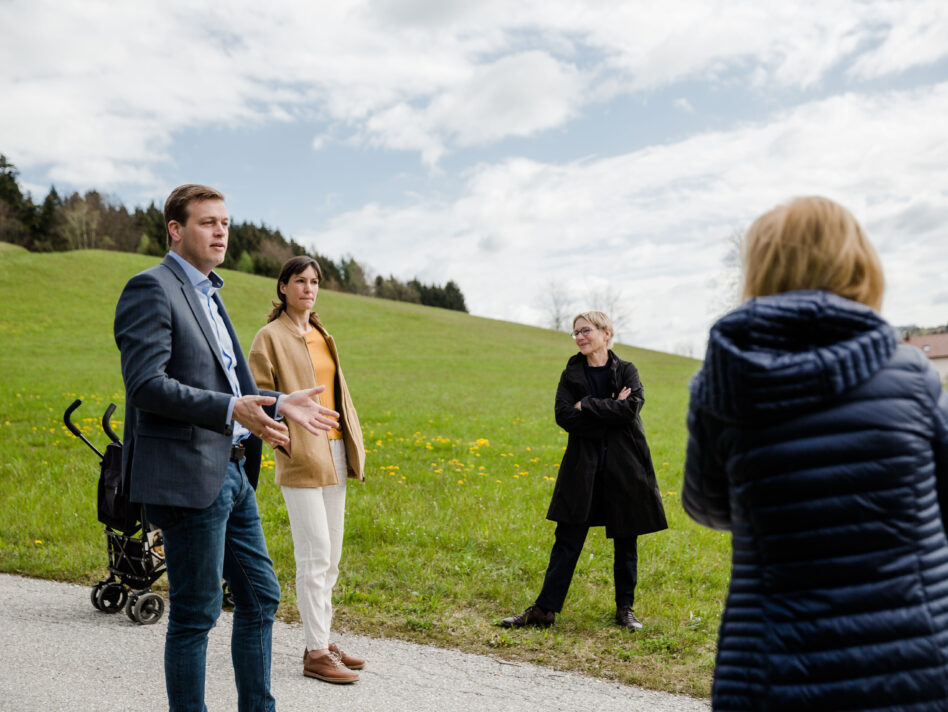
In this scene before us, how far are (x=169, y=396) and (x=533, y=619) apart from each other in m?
3.34

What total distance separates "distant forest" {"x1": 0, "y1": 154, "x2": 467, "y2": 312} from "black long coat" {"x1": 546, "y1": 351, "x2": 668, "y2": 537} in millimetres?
65815

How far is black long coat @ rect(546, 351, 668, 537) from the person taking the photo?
211 inches

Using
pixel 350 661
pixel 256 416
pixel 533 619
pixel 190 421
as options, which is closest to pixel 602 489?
pixel 533 619

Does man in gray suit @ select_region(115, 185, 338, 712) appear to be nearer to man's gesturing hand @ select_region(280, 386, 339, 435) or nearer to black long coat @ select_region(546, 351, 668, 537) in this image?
man's gesturing hand @ select_region(280, 386, 339, 435)

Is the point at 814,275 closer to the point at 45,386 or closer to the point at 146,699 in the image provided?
the point at 146,699

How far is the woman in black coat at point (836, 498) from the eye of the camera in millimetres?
1845

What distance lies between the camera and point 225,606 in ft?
19.0

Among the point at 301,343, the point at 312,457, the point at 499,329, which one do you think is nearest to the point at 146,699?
the point at 312,457

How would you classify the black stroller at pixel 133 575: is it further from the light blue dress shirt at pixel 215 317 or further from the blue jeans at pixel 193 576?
the blue jeans at pixel 193 576

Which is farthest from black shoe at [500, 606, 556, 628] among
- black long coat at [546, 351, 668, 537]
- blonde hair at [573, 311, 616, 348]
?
blonde hair at [573, 311, 616, 348]

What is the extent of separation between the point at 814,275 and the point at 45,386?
2091 centimetres

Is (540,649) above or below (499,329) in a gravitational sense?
below

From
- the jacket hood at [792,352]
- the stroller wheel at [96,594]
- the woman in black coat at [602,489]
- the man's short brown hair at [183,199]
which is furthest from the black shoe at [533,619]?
the jacket hood at [792,352]

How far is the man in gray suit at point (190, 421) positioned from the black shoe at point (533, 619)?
2492 millimetres
